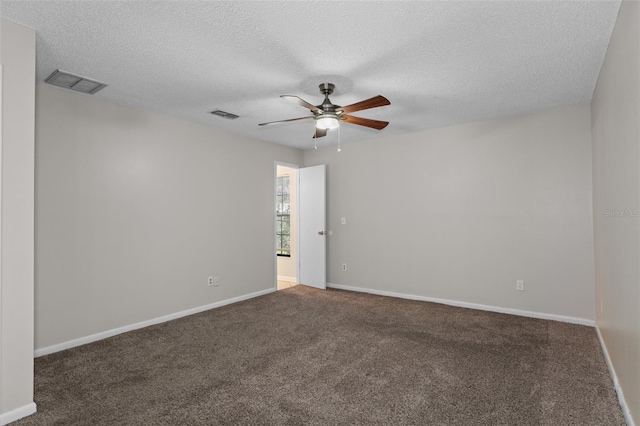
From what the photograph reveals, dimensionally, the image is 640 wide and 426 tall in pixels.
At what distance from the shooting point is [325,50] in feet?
8.73

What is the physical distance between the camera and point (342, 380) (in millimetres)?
2725

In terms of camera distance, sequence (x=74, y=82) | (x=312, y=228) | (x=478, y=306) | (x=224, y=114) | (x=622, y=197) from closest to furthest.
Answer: (x=622, y=197) → (x=74, y=82) → (x=224, y=114) → (x=478, y=306) → (x=312, y=228)

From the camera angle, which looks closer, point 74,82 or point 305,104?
point 305,104

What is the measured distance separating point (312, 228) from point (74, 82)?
397 cm

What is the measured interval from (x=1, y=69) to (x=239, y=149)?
10.4 ft

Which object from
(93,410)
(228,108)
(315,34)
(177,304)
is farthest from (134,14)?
(177,304)

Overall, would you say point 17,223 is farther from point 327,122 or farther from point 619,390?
point 619,390

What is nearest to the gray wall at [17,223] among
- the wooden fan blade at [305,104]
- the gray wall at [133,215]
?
the gray wall at [133,215]

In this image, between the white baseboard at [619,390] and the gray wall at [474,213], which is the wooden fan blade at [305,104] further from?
the white baseboard at [619,390]

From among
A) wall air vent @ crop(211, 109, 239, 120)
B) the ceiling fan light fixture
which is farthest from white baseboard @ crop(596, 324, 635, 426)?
wall air vent @ crop(211, 109, 239, 120)

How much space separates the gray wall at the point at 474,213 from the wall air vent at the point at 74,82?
145 inches

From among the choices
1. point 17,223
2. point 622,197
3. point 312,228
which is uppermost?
point 622,197

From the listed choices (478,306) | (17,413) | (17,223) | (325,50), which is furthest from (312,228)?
(17,413)

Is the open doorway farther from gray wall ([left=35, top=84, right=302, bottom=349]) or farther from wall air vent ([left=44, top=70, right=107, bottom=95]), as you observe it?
wall air vent ([left=44, top=70, right=107, bottom=95])
